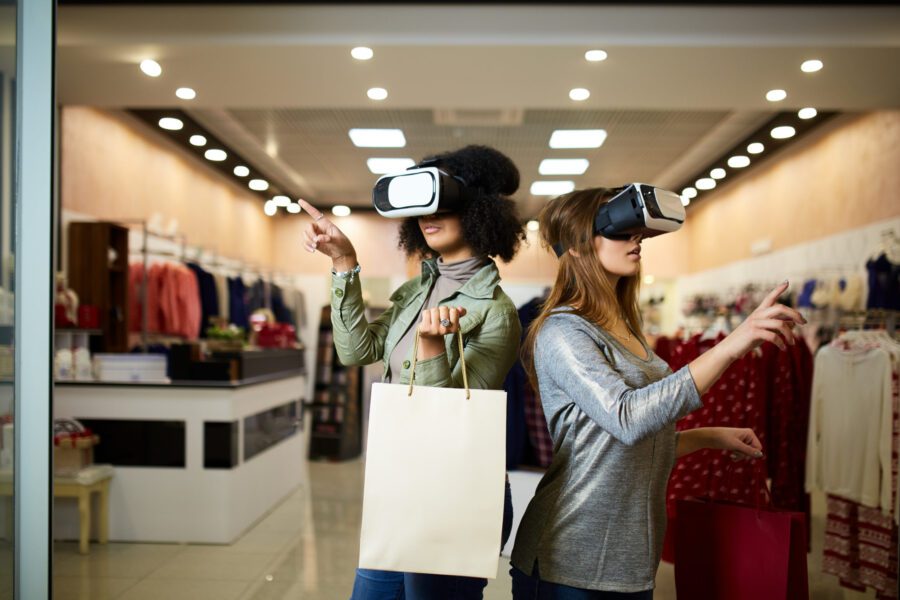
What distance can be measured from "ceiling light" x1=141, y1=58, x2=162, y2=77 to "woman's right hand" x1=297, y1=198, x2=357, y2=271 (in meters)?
3.36

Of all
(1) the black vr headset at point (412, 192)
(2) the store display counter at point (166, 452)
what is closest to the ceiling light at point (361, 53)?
(2) the store display counter at point (166, 452)

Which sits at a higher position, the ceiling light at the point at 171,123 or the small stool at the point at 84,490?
the ceiling light at the point at 171,123

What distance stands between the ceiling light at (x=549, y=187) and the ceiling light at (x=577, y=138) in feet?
1.58

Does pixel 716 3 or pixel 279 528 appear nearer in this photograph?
pixel 716 3

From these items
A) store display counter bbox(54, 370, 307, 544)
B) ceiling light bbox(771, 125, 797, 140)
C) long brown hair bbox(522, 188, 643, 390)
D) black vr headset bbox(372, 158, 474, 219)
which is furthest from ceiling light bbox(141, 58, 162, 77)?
ceiling light bbox(771, 125, 797, 140)

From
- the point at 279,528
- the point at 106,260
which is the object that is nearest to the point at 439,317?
the point at 279,528

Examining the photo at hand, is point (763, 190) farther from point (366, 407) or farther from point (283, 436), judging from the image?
point (283, 436)

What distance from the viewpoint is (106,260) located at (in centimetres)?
639

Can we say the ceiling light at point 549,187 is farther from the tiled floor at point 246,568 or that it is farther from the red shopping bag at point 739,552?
the red shopping bag at point 739,552

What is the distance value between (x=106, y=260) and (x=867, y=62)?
5405 millimetres

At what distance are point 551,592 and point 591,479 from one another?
23cm

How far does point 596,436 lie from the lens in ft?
4.86

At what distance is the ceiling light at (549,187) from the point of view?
7551 millimetres

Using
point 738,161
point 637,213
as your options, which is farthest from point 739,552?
point 738,161
